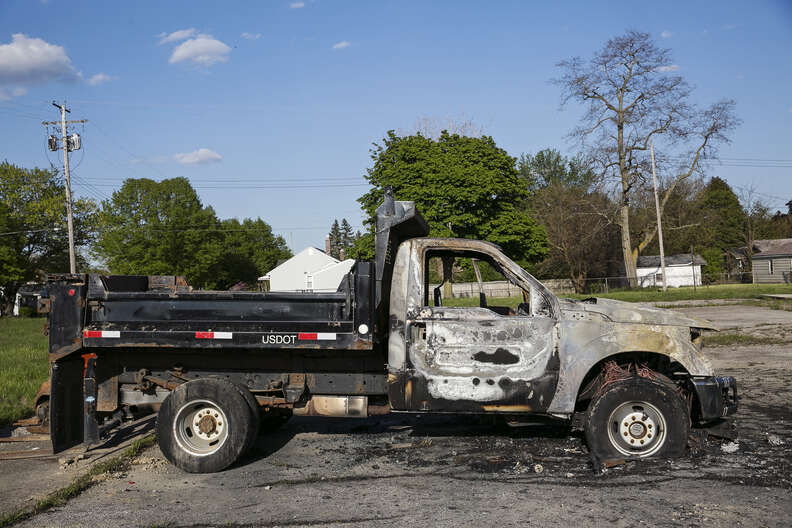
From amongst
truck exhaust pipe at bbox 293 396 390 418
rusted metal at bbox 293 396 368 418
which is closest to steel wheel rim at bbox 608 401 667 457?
truck exhaust pipe at bbox 293 396 390 418

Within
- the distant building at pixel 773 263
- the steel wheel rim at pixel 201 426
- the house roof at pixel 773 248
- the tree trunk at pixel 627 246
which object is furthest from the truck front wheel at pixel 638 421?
the house roof at pixel 773 248

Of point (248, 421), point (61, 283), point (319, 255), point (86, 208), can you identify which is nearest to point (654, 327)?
point (248, 421)

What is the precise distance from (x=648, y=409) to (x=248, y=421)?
3777mm

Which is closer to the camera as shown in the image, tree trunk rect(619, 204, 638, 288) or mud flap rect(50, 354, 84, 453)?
mud flap rect(50, 354, 84, 453)

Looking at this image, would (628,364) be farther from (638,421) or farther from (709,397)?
(709,397)

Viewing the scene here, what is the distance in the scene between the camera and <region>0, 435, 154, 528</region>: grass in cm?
478

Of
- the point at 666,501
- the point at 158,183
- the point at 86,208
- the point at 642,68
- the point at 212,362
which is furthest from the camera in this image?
the point at 158,183

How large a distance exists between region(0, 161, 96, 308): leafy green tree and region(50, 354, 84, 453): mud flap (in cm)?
4805

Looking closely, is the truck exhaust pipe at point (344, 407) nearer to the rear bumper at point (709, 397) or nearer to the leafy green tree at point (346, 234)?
the rear bumper at point (709, 397)

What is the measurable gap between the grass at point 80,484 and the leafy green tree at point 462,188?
33.6 metres

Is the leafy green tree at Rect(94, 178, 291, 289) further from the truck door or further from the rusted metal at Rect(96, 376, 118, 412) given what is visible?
the truck door

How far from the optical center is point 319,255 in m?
64.9

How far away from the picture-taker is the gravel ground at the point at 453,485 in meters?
4.57

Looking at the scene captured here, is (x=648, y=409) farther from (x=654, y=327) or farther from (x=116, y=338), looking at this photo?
(x=116, y=338)
